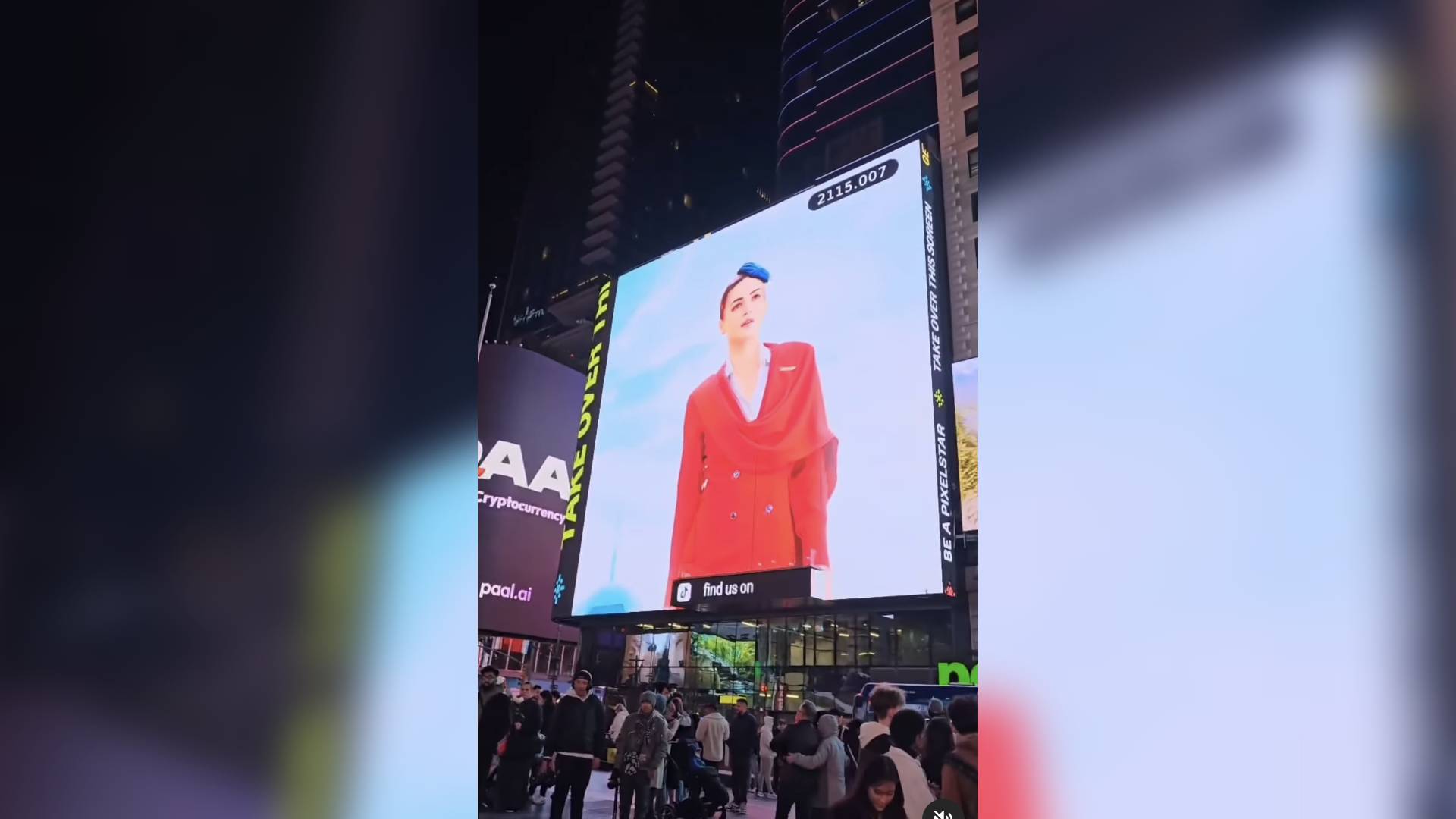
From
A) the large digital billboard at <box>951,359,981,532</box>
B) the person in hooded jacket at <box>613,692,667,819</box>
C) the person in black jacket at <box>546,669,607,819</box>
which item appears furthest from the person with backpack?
the large digital billboard at <box>951,359,981,532</box>

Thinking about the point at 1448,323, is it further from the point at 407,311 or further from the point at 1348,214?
the point at 407,311

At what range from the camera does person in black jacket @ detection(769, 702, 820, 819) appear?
3.91 meters

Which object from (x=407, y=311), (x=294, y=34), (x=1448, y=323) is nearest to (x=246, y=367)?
(x=407, y=311)

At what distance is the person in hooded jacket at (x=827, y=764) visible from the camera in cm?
388

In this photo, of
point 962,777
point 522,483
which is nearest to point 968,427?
point 522,483

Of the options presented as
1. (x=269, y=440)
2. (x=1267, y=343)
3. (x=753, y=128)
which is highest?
(x=753, y=128)

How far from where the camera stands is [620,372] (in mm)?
6836

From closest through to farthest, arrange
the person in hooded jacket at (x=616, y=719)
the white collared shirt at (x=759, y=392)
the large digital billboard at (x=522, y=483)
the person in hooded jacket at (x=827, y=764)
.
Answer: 1. the person in hooded jacket at (x=827, y=764)
2. the white collared shirt at (x=759, y=392)
3. the person in hooded jacket at (x=616, y=719)
4. the large digital billboard at (x=522, y=483)

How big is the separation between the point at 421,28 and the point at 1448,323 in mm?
1070

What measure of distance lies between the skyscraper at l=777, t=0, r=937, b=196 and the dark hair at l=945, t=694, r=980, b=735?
14756 mm

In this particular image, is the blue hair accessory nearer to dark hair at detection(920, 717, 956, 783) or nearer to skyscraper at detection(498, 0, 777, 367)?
skyscraper at detection(498, 0, 777, 367)

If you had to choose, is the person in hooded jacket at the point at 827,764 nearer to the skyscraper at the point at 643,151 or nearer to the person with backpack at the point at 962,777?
the person with backpack at the point at 962,777

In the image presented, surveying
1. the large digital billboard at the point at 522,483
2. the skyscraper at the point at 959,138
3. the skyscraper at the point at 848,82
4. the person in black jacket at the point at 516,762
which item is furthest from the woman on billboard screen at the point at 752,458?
the skyscraper at the point at 848,82

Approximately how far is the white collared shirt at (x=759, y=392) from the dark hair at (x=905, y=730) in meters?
2.89
